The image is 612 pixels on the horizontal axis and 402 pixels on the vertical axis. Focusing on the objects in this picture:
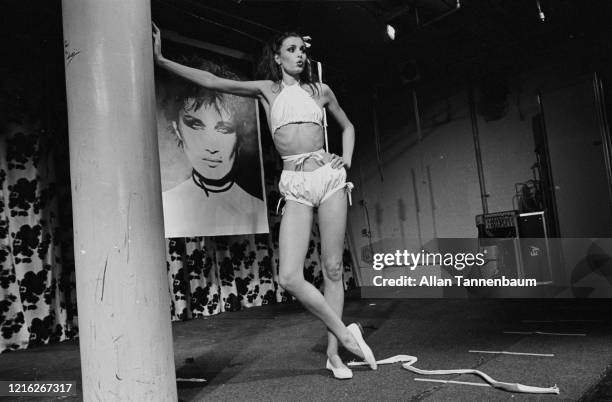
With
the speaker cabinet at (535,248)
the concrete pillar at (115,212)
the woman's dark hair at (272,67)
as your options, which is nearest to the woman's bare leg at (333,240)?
the woman's dark hair at (272,67)

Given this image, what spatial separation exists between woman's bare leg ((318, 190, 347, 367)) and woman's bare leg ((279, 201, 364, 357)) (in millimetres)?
86

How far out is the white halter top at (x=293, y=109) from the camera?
6.46 ft

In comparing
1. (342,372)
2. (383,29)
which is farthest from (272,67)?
(383,29)

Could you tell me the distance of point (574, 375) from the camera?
1.66m

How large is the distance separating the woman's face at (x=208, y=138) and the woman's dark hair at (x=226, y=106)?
1.7 inches

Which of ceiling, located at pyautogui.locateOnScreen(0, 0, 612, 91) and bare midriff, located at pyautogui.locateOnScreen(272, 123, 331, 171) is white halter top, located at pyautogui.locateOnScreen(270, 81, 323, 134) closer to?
bare midriff, located at pyautogui.locateOnScreen(272, 123, 331, 171)

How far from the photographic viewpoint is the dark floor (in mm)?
1625

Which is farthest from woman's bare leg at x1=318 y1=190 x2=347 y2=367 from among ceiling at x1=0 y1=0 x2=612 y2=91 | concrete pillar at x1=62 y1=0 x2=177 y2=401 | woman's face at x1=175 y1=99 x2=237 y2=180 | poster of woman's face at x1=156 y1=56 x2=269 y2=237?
ceiling at x1=0 y1=0 x2=612 y2=91

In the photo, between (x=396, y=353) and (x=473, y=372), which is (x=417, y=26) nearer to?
(x=396, y=353)

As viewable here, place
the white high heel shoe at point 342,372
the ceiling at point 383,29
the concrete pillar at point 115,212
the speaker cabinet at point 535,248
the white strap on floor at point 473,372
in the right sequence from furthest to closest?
the speaker cabinet at point 535,248 < the ceiling at point 383,29 < the white high heel shoe at point 342,372 < the white strap on floor at point 473,372 < the concrete pillar at point 115,212

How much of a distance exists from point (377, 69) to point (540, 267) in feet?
10.1

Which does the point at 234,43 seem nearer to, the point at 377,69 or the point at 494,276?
the point at 377,69

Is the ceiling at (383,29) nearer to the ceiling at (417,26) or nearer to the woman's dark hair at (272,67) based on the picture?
the ceiling at (417,26)

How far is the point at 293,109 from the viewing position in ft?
6.46
